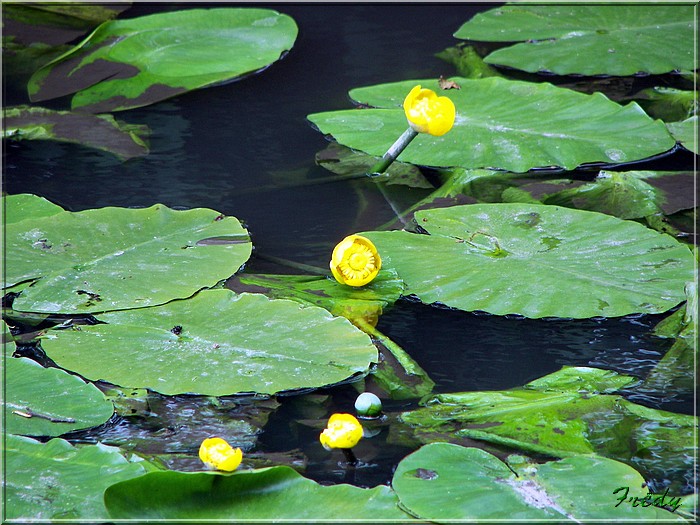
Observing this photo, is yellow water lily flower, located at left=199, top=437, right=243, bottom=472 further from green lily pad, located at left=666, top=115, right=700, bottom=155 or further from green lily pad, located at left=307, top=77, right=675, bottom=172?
green lily pad, located at left=666, top=115, right=700, bottom=155

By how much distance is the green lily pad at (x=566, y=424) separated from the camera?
114 centimetres

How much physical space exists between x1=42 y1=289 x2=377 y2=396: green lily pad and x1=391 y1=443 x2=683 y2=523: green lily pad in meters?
0.26

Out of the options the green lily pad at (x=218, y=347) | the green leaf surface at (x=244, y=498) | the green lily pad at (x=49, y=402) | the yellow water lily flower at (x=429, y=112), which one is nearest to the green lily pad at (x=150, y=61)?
the yellow water lily flower at (x=429, y=112)

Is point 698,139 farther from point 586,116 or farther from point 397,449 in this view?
point 397,449

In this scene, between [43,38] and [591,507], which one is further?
[43,38]

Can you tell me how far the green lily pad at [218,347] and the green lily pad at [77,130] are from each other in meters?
0.91

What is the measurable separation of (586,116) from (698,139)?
0.29 meters

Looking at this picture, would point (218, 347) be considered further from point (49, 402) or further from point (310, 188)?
point (310, 188)

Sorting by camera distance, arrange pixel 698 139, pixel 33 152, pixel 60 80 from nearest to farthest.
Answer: pixel 698 139, pixel 33 152, pixel 60 80

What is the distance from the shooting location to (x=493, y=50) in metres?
2.90

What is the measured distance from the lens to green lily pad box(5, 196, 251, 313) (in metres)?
1.46

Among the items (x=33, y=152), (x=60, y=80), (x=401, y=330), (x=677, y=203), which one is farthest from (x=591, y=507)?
(x=60, y=80)

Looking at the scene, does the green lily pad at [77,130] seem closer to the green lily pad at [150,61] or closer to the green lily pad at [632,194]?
the green lily pad at [150,61]

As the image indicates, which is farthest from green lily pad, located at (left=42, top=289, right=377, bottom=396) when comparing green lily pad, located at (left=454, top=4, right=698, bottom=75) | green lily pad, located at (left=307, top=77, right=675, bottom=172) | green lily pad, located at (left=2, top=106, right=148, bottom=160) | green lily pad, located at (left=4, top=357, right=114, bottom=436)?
green lily pad, located at (left=454, top=4, right=698, bottom=75)
